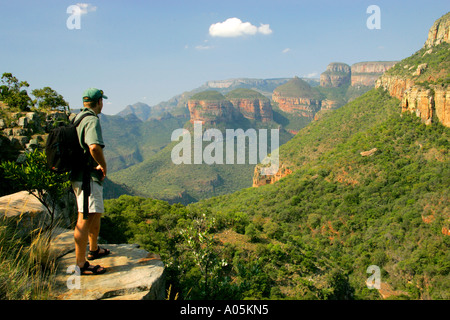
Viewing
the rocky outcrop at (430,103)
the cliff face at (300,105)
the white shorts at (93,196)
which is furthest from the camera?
the cliff face at (300,105)

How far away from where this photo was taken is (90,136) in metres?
3.79

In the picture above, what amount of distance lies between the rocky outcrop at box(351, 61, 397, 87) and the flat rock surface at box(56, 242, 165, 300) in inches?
7790

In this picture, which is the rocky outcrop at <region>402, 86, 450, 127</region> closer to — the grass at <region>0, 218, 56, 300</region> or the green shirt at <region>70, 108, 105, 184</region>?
the green shirt at <region>70, 108, 105, 184</region>

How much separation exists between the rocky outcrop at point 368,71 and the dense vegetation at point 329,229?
156581 mm

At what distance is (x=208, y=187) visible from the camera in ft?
335

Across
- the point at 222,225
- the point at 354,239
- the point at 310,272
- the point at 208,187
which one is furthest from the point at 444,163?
the point at 208,187

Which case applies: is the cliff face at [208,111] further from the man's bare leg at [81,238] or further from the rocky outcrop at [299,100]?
the man's bare leg at [81,238]

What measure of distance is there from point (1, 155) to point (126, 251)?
8.33 metres

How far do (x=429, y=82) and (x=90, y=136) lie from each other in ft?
132

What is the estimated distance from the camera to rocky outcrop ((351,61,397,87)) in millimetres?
172625

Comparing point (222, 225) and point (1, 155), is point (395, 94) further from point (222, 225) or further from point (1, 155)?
point (1, 155)

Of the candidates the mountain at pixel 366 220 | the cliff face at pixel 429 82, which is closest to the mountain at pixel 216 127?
the mountain at pixel 366 220

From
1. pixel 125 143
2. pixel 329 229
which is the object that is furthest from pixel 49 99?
pixel 125 143

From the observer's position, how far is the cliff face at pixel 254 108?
547 ft
